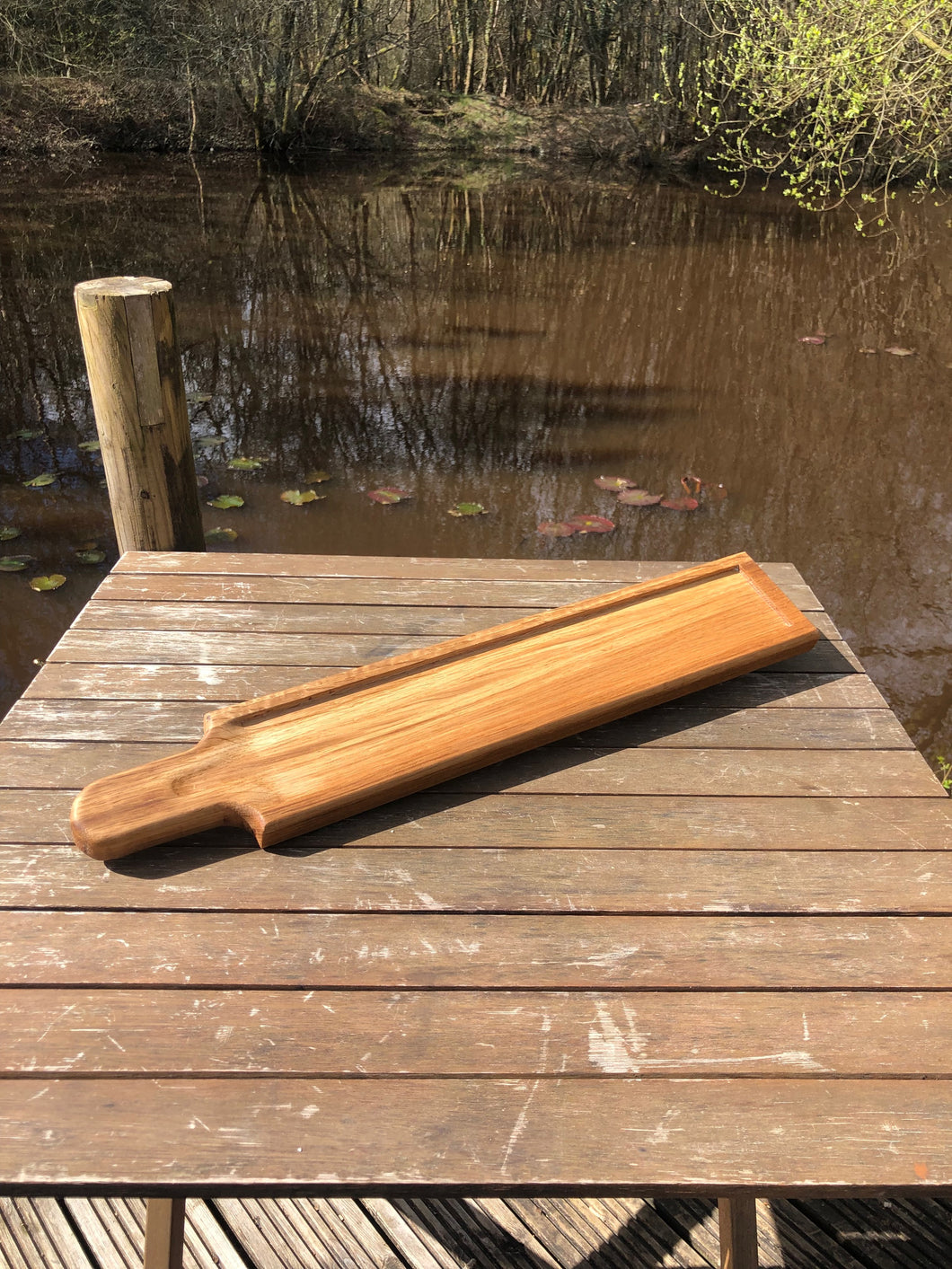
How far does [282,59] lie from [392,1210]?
16423mm

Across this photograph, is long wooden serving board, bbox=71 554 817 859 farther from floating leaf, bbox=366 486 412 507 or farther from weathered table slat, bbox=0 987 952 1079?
floating leaf, bbox=366 486 412 507

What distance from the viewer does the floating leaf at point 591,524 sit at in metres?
4.65

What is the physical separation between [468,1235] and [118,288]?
202 centimetres

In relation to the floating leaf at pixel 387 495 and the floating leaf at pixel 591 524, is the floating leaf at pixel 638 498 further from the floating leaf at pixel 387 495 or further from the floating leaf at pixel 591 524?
the floating leaf at pixel 387 495

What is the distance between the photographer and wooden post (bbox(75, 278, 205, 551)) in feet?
7.48

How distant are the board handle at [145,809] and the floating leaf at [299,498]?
11.4 ft

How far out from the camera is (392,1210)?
1752 mm

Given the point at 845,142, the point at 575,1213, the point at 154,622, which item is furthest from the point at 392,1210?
the point at 845,142

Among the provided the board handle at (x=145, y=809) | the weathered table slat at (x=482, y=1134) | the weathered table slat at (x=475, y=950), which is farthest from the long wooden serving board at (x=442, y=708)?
the weathered table slat at (x=482, y=1134)

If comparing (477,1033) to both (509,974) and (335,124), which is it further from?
(335,124)

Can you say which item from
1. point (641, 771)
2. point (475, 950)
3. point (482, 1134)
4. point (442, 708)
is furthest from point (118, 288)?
point (482, 1134)

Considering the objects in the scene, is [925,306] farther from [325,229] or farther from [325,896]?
[325,896]

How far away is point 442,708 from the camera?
1551mm

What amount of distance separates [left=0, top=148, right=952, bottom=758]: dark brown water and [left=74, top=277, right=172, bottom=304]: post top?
1.78m
